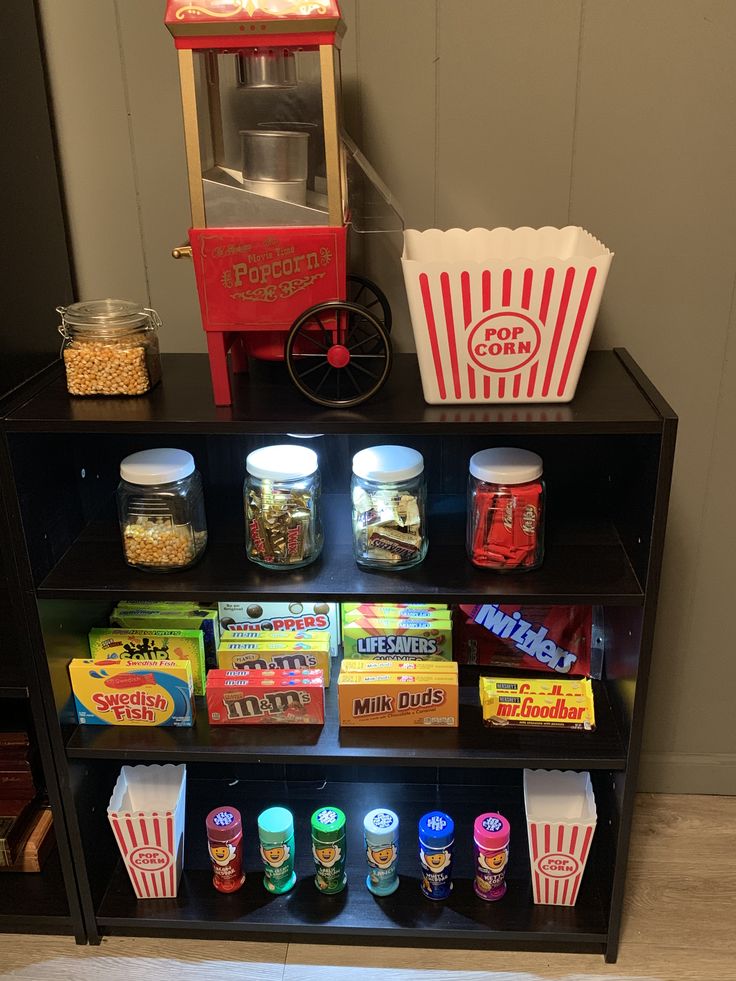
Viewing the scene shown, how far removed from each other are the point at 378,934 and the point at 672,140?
1.46m

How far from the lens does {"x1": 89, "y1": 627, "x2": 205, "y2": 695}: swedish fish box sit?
5.08 ft

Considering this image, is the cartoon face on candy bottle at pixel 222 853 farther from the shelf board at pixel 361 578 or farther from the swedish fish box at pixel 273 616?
the shelf board at pixel 361 578

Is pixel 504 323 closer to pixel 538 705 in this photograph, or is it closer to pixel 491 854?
pixel 538 705

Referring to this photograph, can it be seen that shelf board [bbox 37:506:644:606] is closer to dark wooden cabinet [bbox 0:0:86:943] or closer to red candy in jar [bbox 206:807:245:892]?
dark wooden cabinet [bbox 0:0:86:943]

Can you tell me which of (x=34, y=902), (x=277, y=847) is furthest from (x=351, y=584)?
(x=34, y=902)

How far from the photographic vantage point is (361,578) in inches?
55.1

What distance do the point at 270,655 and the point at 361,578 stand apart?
26 centimetres

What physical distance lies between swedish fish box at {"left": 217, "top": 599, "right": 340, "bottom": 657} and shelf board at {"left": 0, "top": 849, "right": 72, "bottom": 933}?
604 millimetres

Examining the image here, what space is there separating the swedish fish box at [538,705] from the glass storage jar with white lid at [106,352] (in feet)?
2.54

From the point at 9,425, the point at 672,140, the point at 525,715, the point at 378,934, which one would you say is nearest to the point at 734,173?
the point at 672,140

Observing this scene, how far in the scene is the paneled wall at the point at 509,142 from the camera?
1402 mm

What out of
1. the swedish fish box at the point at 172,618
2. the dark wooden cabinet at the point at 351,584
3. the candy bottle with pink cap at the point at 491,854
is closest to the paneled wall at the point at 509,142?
the dark wooden cabinet at the point at 351,584

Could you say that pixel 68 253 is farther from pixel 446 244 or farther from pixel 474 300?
pixel 474 300

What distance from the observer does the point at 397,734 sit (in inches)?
59.7
